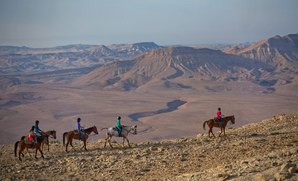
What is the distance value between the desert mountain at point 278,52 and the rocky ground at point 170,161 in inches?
4927

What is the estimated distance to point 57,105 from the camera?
275 feet

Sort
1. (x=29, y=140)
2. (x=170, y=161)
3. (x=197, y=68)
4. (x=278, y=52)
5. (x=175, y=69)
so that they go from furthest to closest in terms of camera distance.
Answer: (x=278, y=52) → (x=197, y=68) → (x=175, y=69) → (x=29, y=140) → (x=170, y=161)

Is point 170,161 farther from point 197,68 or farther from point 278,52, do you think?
point 278,52

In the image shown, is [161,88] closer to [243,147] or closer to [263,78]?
[263,78]

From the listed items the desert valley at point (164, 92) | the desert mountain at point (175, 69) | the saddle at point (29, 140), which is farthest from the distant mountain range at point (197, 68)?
the saddle at point (29, 140)

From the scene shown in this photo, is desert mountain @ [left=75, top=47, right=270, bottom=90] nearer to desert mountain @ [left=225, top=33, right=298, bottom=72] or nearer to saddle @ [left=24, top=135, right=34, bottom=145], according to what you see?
desert mountain @ [left=225, top=33, right=298, bottom=72]

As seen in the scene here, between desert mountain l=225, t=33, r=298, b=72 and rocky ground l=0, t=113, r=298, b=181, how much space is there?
125m

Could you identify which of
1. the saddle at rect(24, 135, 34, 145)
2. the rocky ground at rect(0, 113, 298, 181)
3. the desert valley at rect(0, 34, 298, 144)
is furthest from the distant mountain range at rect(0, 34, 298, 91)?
the saddle at rect(24, 135, 34, 145)

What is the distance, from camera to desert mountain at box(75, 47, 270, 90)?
12456 centimetres

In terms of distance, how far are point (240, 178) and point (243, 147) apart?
6.44 meters

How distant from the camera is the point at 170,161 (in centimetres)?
1530

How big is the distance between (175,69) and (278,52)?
45.8 metres

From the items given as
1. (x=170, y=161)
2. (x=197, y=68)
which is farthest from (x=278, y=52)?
(x=170, y=161)

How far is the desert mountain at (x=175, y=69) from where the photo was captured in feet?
409
